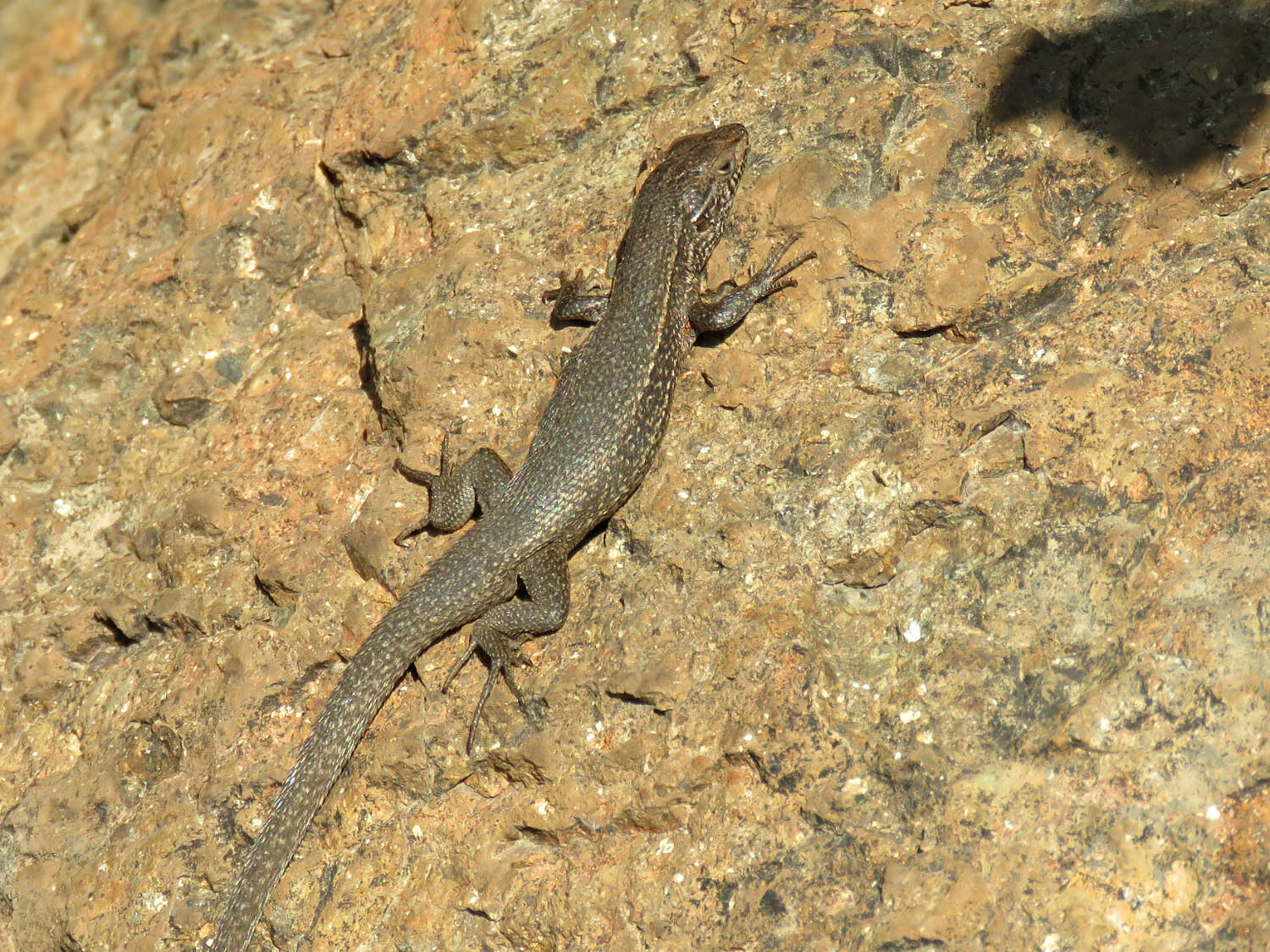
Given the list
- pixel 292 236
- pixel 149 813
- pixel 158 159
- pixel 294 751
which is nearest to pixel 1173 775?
pixel 294 751

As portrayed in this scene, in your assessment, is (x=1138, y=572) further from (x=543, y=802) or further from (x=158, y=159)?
(x=158, y=159)

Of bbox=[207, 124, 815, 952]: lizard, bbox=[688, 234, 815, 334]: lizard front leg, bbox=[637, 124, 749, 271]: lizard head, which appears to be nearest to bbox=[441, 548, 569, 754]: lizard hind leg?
bbox=[207, 124, 815, 952]: lizard

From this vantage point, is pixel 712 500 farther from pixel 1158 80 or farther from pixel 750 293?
pixel 1158 80

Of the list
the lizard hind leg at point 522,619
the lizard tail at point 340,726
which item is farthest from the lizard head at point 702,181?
the lizard tail at point 340,726

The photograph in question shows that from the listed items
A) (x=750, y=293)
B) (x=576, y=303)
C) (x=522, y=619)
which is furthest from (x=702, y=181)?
(x=522, y=619)

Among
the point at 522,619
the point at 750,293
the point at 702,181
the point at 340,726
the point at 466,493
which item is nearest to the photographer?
the point at 340,726

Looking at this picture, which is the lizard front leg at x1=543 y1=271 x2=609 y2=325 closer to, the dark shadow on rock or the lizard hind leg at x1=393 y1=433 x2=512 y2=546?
the lizard hind leg at x1=393 y1=433 x2=512 y2=546
